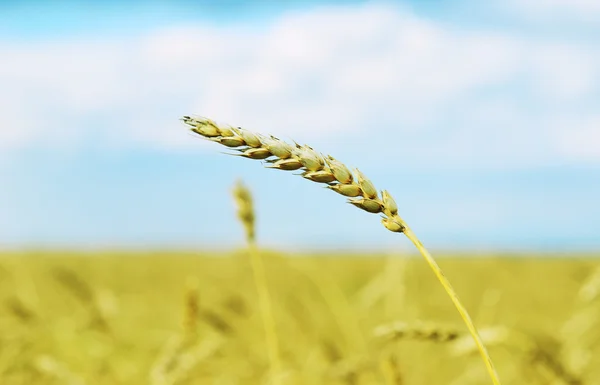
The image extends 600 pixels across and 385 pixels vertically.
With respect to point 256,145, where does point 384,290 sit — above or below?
below

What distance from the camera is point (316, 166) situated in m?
1.03

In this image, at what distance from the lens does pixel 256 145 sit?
1.02 metres

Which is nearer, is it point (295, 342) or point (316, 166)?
point (316, 166)

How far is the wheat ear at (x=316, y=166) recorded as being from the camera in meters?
1.01

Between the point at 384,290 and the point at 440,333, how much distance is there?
6.47 ft

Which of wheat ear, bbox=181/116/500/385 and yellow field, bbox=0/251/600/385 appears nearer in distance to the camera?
wheat ear, bbox=181/116/500/385

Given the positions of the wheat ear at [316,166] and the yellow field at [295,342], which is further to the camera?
the yellow field at [295,342]

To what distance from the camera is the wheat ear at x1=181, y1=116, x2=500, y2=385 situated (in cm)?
101

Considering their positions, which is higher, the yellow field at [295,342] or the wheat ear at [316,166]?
the wheat ear at [316,166]

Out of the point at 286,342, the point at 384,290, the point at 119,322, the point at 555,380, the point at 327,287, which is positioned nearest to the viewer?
the point at 555,380

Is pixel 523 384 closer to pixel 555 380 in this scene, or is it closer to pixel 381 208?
pixel 555 380

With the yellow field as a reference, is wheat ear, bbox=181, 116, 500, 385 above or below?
above

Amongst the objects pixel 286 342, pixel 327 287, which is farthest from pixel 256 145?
pixel 286 342

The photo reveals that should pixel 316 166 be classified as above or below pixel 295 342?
above
